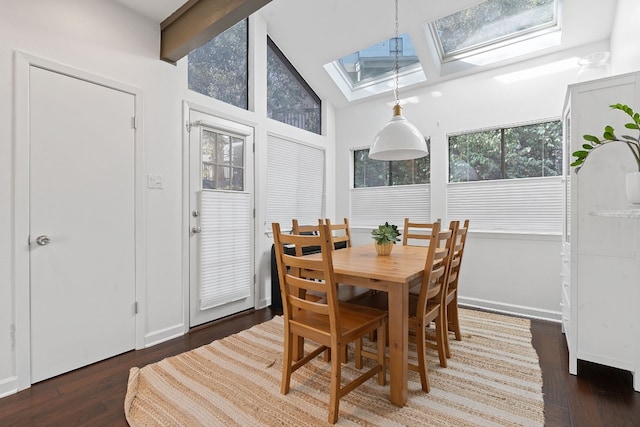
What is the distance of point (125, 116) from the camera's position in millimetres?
2494

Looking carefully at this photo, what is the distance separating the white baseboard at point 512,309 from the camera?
3180mm

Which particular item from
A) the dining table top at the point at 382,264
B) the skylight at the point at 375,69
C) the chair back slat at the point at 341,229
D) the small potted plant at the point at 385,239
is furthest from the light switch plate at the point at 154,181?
the skylight at the point at 375,69

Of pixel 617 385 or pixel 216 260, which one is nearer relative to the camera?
pixel 617 385

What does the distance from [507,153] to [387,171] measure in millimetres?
1468

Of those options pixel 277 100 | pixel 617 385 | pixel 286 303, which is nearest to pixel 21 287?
pixel 286 303

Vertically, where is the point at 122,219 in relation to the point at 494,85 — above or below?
below

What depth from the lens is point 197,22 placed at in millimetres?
2451

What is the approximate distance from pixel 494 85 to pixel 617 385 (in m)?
2.96

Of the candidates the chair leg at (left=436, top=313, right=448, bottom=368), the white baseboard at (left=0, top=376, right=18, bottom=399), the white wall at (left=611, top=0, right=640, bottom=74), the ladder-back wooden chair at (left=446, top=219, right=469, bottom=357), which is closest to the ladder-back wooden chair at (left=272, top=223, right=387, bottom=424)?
the chair leg at (left=436, top=313, right=448, bottom=368)

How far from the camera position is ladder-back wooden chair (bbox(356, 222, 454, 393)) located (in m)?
1.87

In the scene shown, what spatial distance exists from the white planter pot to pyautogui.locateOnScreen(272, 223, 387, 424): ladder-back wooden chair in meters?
1.53

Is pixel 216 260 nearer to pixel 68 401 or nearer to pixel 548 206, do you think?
pixel 68 401

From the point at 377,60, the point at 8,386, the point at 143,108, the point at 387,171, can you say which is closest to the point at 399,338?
the point at 8,386

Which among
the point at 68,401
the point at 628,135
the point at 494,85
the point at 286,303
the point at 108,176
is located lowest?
the point at 68,401
